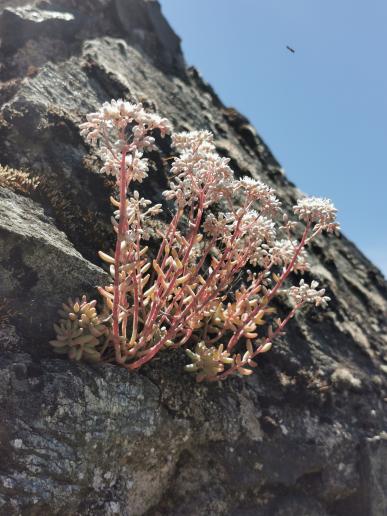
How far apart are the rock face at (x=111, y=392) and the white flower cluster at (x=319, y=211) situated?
7.35 ft

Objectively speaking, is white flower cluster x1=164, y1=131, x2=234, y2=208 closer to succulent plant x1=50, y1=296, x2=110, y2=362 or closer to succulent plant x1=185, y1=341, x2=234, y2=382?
succulent plant x1=50, y1=296, x2=110, y2=362

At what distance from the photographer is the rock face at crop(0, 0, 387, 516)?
4305 millimetres

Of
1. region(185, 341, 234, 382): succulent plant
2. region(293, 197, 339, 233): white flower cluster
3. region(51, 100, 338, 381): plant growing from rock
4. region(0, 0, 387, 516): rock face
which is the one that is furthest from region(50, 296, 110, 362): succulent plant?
region(293, 197, 339, 233): white flower cluster

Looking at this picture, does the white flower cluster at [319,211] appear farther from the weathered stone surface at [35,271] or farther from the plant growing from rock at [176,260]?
the weathered stone surface at [35,271]

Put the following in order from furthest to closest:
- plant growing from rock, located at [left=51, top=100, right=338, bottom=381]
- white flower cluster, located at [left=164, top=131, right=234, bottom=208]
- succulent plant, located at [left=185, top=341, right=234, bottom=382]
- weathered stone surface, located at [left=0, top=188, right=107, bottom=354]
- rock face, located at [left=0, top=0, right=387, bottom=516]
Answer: succulent plant, located at [left=185, top=341, right=234, bottom=382] → weathered stone surface, located at [left=0, top=188, right=107, bottom=354] → white flower cluster, located at [left=164, top=131, right=234, bottom=208] → rock face, located at [left=0, top=0, right=387, bottom=516] → plant growing from rock, located at [left=51, top=100, right=338, bottom=381]

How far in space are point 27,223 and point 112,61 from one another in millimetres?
6320

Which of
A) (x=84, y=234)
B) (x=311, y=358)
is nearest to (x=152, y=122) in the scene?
(x=84, y=234)

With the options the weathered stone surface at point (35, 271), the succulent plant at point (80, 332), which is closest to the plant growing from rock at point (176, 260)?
the succulent plant at point (80, 332)

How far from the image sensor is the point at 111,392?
4.71 metres

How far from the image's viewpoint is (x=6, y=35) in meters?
8.77

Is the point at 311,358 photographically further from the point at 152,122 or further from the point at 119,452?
the point at 152,122

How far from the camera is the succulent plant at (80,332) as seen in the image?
4.60 m

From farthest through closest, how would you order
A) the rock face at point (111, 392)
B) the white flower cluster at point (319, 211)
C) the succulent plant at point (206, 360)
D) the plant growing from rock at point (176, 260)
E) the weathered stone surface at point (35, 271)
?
the succulent plant at point (206, 360)
the white flower cluster at point (319, 211)
the weathered stone surface at point (35, 271)
the rock face at point (111, 392)
the plant growing from rock at point (176, 260)

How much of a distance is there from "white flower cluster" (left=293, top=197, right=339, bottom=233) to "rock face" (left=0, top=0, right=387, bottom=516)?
224cm
